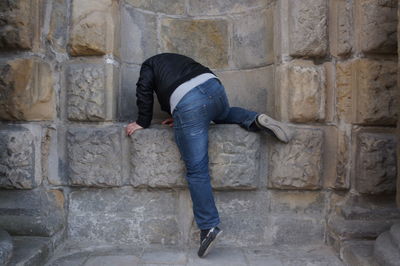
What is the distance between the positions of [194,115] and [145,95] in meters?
0.36

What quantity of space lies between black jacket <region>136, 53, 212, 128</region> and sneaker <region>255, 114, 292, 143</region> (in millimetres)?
489

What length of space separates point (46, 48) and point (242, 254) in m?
1.85

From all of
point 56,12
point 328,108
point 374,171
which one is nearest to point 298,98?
point 328,108

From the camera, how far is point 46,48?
8.70ft

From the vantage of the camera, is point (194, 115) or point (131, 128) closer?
point (194, 115)

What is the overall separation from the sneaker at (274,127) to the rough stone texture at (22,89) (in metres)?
A: 1.43

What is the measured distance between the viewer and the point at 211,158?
2660 millimetres

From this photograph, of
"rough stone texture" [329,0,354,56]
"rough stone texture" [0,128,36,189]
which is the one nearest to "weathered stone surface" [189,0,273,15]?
"rough stone texture" [329,0,354,56]

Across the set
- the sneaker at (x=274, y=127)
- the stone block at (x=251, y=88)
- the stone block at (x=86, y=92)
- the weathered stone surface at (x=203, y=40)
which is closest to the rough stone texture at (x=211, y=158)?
the sneaker at (x=274, y=127)

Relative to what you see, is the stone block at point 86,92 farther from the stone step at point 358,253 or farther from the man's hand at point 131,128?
the stone step at point 358,253

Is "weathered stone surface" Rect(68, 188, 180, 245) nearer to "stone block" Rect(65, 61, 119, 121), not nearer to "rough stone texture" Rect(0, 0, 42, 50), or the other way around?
"stone block" Rect(65, 61, 119, 121)

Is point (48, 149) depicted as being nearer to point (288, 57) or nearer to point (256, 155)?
point (256, 155)

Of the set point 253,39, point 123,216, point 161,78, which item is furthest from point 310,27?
point 123,216

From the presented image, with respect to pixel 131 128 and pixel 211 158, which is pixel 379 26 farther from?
pixel 131 128
